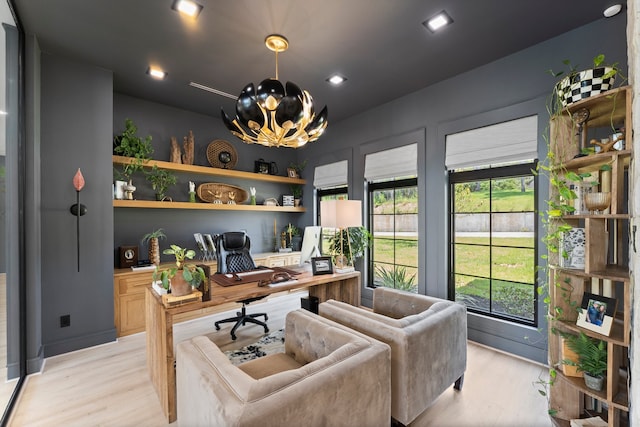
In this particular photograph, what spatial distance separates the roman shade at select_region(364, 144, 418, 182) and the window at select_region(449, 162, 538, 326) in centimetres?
54

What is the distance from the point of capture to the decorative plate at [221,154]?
4.41m

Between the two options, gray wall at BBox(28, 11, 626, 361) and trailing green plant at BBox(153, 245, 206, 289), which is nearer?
trailing green plant at BBox(153, 245, 206, 289)

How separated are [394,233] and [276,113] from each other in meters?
2.61

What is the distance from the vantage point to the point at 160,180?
3.83 meters

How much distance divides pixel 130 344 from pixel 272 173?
10.7 feet

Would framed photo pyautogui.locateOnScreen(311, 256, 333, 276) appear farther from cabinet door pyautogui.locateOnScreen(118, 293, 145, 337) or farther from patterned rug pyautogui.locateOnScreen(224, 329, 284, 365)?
cabinet door pyautogui.locateOnScreen(118, 293, 145, 337)

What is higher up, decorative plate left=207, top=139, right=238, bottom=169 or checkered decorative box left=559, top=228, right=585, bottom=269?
decorative plate left=207, top=139, right=238, bottom=169

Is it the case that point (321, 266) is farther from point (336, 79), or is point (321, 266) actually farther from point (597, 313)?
point (336, 79)

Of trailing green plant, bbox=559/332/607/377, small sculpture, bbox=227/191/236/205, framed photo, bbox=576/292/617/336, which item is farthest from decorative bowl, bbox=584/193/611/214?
small sculpture, bbox=227/191/236/205

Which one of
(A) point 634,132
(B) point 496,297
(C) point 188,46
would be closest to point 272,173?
(C) point 188,46

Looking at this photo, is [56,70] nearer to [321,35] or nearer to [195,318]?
[321,35]

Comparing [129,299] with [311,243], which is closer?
[129,299]

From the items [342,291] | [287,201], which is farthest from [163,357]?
[287,201]

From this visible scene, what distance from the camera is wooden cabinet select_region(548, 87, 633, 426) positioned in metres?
1.49
